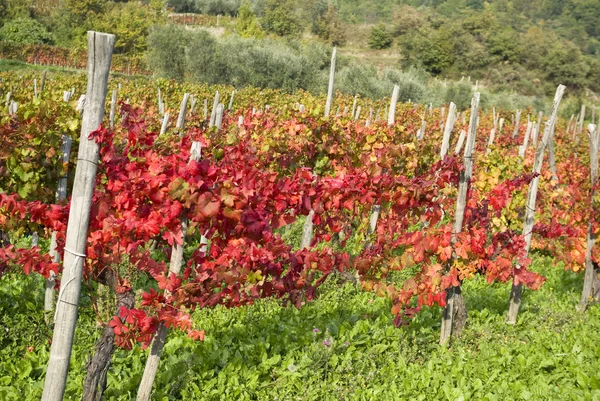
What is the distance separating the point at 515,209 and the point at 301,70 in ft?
86.3

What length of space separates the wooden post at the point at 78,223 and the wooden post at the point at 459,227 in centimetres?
313

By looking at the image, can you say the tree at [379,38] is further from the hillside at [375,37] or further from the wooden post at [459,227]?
the wooden post at [459,227]

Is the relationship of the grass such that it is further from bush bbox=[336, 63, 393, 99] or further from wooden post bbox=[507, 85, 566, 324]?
bush bbox=[336, 63, 393, 99]

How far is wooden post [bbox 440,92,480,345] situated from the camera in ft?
16.4

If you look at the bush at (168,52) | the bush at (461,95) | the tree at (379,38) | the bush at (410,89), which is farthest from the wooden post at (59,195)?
the tree at (379,38)

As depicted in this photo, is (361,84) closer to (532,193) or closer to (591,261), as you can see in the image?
(591,261)

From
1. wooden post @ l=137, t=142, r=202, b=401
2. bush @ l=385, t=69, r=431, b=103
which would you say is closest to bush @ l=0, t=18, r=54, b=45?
bush @ l=385, t=69, r=431, b=103

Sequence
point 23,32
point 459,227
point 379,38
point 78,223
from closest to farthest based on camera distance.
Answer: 1. point 78,223
2. point 459,227
3. point 23,32
4. point 379,38

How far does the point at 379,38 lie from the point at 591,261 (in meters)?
61.9

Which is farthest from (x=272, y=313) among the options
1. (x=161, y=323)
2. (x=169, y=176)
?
(x=169, y=176)

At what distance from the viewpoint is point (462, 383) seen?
4.62 meters

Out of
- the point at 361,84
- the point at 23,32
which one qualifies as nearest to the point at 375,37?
the point at 361,84

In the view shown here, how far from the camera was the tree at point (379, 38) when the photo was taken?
65.4m

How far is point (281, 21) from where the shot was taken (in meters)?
63.2
